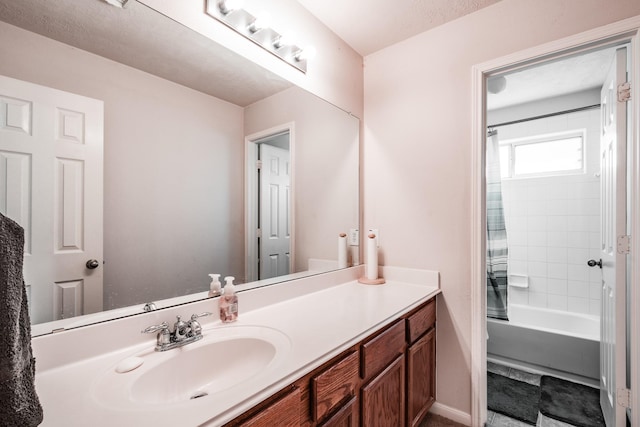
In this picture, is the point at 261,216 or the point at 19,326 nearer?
the point at 19,326

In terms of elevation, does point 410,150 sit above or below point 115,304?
above

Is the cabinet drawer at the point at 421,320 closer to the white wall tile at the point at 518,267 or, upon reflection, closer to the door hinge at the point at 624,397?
the door hinge at the point at 624,397

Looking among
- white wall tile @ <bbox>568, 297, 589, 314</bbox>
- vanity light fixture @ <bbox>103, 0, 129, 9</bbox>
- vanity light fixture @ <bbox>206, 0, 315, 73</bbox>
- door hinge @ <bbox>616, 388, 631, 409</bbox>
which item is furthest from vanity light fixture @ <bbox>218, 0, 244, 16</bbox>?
white wall tile @ <bbox>568, 297, 589, 314</bbox>

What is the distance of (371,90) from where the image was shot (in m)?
2.12

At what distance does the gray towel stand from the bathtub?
2991mm

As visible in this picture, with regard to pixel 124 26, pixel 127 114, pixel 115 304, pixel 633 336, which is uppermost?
pixel 124 26

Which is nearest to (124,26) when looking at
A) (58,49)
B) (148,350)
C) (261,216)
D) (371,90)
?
(58,49)

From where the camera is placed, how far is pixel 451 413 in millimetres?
1736

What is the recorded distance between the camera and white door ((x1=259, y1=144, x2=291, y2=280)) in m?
1.48

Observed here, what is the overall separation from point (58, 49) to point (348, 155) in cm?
155

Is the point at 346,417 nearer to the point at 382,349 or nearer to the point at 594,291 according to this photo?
the point at 382,349

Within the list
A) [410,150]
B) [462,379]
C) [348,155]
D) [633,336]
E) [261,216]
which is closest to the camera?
[633,336]

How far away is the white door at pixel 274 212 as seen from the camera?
4.87 ft

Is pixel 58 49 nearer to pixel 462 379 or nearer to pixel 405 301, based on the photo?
pixel 405 301
